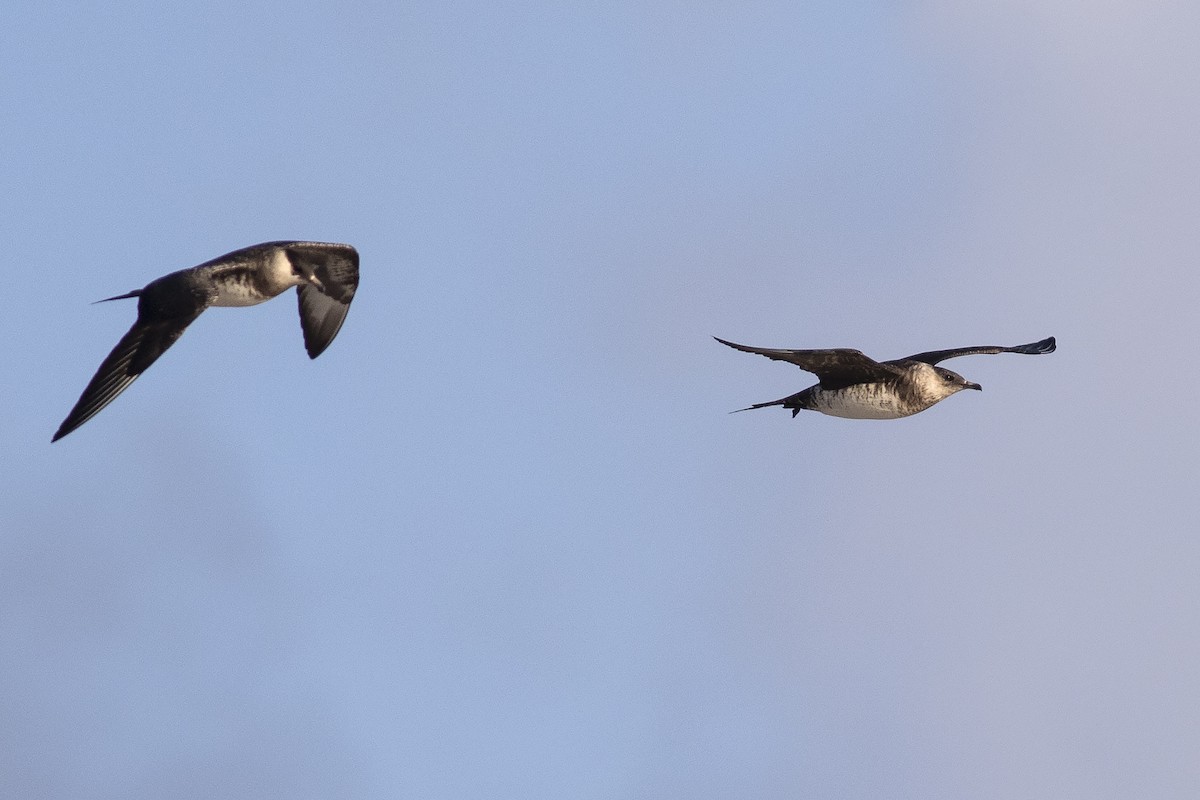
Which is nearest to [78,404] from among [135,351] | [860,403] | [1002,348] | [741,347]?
[135,351]

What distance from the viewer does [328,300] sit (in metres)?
24.0

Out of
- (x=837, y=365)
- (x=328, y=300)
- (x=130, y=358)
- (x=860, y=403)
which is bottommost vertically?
(x=860, y=403)

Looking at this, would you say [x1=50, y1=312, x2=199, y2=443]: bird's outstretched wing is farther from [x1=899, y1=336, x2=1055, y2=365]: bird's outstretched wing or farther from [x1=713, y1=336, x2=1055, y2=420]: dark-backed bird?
[x1=899, y1=336, x2=1055, y2=365]: bird's outstretched wing

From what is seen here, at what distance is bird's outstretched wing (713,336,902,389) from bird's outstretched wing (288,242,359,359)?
20.8 ft

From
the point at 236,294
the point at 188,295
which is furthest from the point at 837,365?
the point at 188,295

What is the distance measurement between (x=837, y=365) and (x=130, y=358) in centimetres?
879

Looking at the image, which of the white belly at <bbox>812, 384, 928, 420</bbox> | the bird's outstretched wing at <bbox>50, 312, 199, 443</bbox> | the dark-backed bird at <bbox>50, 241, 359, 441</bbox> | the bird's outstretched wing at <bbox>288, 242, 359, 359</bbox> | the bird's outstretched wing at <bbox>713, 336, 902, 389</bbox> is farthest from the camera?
the bird's outstretched wing at <bbox>288, 242, 359, 359</bbox>

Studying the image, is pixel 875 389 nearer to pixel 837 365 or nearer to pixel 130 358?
pixel 837 365

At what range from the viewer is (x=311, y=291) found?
24.0 metres

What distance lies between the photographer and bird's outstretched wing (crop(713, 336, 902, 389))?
20.8 metres

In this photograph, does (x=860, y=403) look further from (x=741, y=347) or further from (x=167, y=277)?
(x=167, y=277)

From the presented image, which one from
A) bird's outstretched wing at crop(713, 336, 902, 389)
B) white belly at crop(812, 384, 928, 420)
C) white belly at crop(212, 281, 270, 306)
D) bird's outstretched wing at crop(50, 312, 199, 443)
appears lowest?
white belly at crop(812, 384, 928, 420)

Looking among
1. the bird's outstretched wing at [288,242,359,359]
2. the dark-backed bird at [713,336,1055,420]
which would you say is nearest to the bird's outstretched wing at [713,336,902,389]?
the dark-backed bird at [713,336,1055,420]

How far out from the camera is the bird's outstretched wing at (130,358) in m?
21.6
